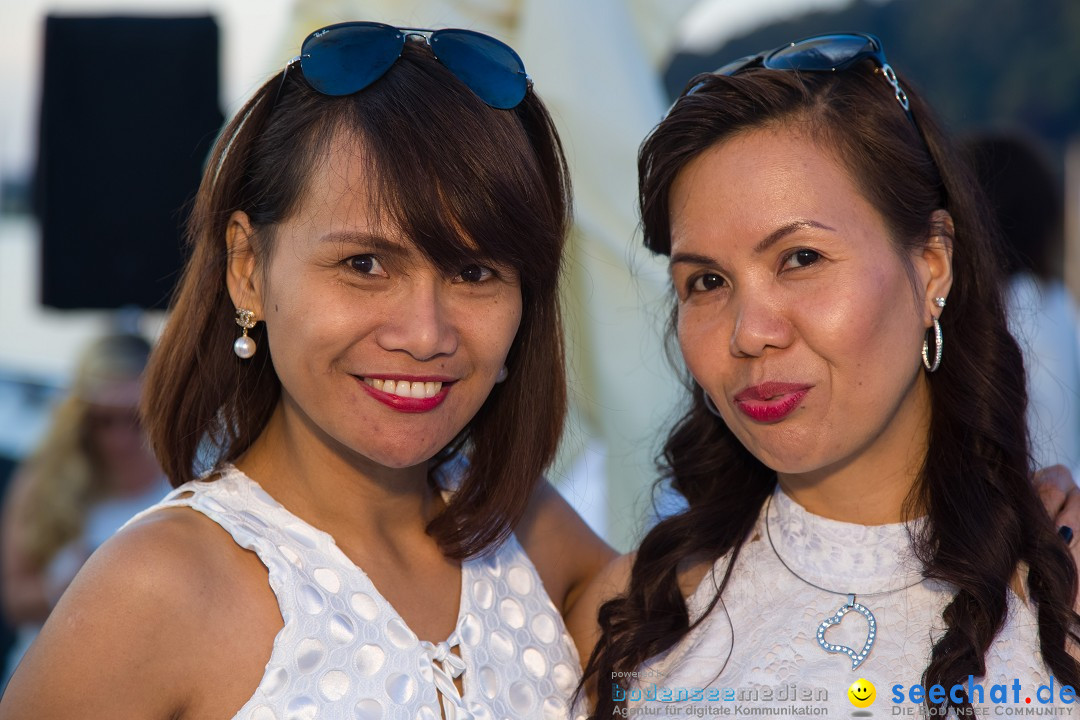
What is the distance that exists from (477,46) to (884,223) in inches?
29.3

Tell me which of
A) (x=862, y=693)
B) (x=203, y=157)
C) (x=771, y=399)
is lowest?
(x=862, y=693)

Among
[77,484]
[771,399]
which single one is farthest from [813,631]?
[77,484]

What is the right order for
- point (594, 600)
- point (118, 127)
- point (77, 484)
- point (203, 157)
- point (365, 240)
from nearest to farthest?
point (365, 240)
point (594, 600)
point (118, 127)
point (203, 157)
point (77, 484)

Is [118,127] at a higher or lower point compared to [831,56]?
lower

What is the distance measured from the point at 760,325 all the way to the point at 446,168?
56 cm

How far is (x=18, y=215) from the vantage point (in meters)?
4.17

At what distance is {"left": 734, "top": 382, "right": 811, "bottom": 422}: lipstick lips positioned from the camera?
6.08ft

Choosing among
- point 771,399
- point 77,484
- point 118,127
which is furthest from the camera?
point 77,484

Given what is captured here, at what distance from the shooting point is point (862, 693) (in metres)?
1.81

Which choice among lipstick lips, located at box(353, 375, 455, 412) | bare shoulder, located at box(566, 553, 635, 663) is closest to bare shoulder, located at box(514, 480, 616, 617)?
bare shoulder, located at box(566, 553, 635, 663)

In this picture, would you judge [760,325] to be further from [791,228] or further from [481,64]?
[481,64]

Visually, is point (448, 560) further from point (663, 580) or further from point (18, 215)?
point (18, 215)

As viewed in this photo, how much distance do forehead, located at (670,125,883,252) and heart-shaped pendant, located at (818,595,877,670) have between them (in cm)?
64

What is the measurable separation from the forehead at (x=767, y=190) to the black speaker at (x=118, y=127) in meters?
1.88
